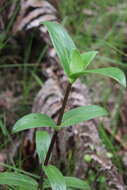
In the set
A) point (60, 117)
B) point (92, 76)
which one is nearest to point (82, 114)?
A: point (60, 117)

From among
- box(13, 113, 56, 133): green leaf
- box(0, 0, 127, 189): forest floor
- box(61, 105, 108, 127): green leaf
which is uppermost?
box(13, 113, 56, 133): green leaf

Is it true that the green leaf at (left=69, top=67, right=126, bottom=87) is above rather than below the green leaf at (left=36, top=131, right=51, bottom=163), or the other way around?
above

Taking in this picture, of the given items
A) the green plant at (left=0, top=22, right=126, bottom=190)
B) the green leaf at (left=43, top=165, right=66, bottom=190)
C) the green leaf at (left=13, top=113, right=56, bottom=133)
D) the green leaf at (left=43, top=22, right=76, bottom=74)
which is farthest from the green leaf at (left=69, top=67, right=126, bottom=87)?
the green leaf at (left=43, top=165, right=66, bottom=190)

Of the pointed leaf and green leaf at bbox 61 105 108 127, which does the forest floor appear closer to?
green leaf at bbox 61 105 108 127

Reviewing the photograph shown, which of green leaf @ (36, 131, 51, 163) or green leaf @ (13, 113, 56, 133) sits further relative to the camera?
green leaf @ (36, 131, 51, 163)

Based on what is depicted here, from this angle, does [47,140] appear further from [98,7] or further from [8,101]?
[98,7]

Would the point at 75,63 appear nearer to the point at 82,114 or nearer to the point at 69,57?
the point at 69,57

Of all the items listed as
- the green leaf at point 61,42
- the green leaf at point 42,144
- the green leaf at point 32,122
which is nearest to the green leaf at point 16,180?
the green leaf at point 42,144

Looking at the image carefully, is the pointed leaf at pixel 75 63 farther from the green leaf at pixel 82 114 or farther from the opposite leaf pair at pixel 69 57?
the green leaf at pixel 82 114
